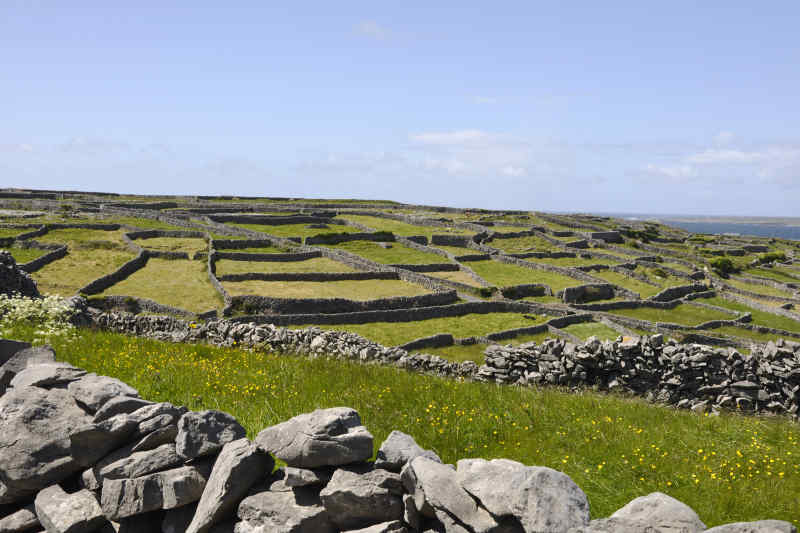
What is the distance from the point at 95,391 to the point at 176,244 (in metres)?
67.9

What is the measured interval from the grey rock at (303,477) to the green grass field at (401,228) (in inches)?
3345

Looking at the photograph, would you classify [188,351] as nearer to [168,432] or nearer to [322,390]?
[322,390]

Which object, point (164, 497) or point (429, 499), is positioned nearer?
point (429, 499)

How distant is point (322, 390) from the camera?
34.6 feet

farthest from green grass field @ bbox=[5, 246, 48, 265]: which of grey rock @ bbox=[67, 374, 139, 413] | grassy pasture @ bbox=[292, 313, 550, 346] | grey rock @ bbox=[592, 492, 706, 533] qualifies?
grey rock @ bbox=[592, 492, 706, 533]

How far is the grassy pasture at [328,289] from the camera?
52.7m

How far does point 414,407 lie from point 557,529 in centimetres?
516

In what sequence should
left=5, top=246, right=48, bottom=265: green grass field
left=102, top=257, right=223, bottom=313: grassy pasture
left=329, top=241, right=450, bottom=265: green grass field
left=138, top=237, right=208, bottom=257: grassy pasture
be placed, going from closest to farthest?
left=102, top=257, right=223, bottom=313: grassy pasture
left=5, top=246, right=48, bottom=265: green grass field
left=138, top=237, right=208, bottom=257: grassy pasture
left=329, top=241, right=450, bottom=265: green grass field

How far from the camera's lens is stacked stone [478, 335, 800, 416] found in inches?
594

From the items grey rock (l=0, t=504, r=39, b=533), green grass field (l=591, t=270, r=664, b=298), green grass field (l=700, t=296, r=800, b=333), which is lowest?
green grass field (l=700, t=296, r=800, b=333)

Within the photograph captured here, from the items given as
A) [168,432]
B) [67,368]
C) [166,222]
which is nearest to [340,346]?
[67,368]

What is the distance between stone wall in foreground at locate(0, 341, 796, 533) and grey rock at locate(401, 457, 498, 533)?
1 cm

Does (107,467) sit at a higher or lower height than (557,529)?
lower

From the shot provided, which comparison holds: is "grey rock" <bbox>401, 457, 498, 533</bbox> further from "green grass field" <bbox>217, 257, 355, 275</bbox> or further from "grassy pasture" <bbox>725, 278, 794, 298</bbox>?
"grassy pasture" <bbox>725, 278, 794, 298</bbox>
